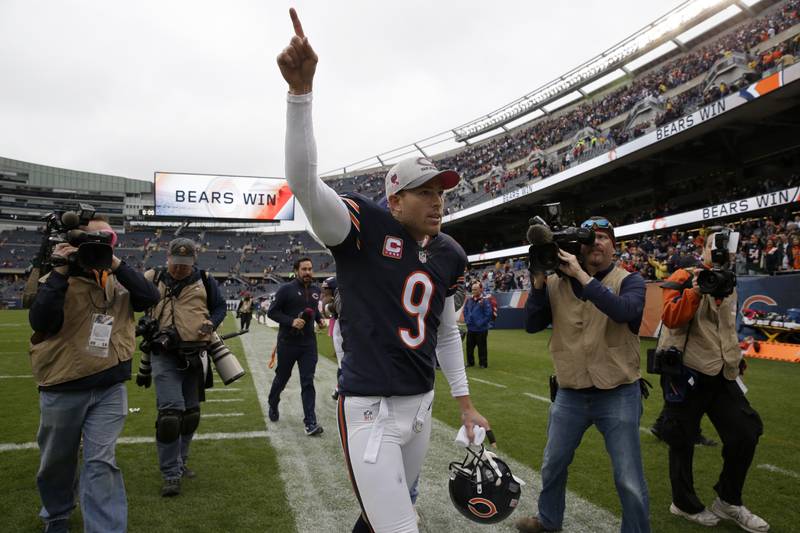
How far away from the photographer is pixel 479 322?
12141 millimetres

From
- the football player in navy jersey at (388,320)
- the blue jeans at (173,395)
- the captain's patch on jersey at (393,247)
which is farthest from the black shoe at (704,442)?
the blue jeans at (173,395)

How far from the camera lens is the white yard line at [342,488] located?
3.63 metres

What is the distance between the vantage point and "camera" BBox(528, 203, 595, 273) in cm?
292

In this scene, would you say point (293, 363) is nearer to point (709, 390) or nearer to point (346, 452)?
point (709, 390)

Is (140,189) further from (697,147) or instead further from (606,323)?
(606,323)

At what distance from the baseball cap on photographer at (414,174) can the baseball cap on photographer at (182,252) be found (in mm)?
2959

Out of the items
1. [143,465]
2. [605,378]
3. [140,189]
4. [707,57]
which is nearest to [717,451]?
[605,378]

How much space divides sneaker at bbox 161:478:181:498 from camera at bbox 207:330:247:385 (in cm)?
89

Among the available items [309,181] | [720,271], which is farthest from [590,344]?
[309,181]

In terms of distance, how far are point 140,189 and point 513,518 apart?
4129 inches

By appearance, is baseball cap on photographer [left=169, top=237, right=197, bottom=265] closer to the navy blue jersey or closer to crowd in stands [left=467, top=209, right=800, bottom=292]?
the navy blue jersey

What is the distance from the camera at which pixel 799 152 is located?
22.8 metres

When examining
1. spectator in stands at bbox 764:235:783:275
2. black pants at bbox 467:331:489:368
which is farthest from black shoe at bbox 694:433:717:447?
spectator in stands at bbox 764:235:783:275

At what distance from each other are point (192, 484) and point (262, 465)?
69cm
